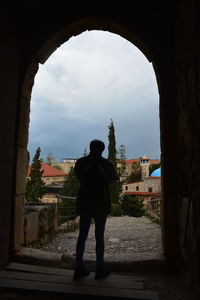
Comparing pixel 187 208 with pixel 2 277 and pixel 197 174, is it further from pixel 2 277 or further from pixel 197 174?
Result: pixel 2 277

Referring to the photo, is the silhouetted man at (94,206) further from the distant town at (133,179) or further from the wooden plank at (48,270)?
the distant town at (133,179)

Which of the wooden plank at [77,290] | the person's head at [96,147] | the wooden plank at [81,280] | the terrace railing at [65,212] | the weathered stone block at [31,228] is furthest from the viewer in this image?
the terrace railing at [65,212]

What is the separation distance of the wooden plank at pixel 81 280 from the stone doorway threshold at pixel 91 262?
0.94 ft

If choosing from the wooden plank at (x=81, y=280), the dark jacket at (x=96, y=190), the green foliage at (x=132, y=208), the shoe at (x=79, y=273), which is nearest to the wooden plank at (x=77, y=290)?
the wooden plank at (x=81, y=280)

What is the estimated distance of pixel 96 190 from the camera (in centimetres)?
226

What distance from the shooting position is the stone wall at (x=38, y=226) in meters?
3.50

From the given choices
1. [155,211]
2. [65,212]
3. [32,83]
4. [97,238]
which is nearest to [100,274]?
[97,238]

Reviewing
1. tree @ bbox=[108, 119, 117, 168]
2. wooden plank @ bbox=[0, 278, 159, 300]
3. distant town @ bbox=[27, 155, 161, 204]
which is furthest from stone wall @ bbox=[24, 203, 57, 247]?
distant town @ bbox=[27, 155, 161, 204]

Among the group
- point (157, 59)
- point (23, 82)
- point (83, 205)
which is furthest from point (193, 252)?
point (23, 82)

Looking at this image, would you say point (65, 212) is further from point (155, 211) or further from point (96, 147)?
point (96, 147)

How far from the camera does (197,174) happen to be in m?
1.96

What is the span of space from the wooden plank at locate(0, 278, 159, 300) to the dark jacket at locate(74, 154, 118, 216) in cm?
62

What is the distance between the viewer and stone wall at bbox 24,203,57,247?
3.50m

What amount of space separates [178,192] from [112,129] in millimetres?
19375
